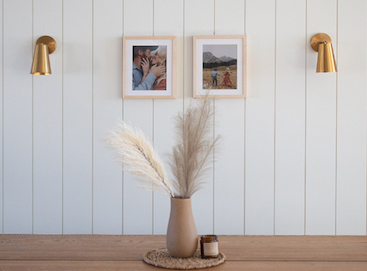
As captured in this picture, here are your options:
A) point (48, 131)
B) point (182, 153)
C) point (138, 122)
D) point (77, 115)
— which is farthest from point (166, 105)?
point (182, 153)

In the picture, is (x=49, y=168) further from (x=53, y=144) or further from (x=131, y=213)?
(x=131, y=213)

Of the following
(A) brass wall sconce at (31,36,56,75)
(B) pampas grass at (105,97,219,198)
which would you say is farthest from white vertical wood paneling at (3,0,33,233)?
(B) pampas grass at (105,97,219,198)

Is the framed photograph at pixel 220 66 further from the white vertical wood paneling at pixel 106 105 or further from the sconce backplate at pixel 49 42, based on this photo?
the sconce backplate at pixel 49 42

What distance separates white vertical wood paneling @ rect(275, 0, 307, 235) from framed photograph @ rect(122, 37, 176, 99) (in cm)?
69

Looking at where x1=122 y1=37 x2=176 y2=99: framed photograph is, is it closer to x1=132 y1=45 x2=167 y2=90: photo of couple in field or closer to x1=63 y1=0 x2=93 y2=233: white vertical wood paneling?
x1=132 y1=45 x2=167 y2=90: photo of couple in field

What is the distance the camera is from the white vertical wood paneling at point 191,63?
90.0 inches

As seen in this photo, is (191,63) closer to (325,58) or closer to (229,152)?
(229,152)

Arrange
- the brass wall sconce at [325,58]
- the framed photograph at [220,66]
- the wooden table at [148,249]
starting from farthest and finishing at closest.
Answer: the framed photograph at [220,66] < the brass wall sconce at [325,58] < the wooden table at [148,249]

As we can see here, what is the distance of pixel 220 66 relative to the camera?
2.29 metres

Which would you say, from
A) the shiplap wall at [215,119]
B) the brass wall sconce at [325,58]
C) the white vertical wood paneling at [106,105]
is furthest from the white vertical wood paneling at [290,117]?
the white vertical wood paneling at [106,105]

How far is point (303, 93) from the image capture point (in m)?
2.29

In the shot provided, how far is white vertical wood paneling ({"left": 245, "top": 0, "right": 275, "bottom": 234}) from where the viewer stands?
228 cm

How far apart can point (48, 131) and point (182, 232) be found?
1423 millimetres

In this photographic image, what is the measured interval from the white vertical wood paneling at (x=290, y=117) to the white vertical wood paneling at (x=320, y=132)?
4cm
